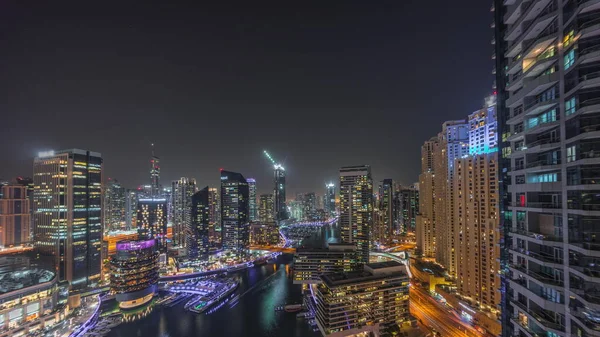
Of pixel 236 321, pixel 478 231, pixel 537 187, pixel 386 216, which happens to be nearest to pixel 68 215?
pixel 236 321

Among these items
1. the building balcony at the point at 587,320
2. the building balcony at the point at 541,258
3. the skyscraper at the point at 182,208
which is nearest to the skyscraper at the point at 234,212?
the skyscraper at the point at 182,208

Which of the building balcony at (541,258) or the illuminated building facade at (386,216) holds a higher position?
the building balcony at (541,258)

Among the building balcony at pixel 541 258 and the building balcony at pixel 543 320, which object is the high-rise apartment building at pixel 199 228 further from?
the building balcony at pixel 541 258

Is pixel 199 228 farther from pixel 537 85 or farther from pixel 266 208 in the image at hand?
pixel 537 85

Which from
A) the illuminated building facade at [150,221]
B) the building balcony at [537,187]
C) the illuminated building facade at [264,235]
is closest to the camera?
the building balcony at [537,187]

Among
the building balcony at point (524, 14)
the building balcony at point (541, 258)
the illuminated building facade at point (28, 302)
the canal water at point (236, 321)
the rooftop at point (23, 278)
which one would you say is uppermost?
the building balcony at point (524, 14)

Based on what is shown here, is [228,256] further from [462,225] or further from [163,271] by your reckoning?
[462,225]

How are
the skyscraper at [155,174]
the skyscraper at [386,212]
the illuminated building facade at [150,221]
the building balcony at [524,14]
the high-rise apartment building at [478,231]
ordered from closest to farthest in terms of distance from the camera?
the building balcony at [524,14] → the high-rise apartment building at [478,231] → the illuminated building facade at [150,221] → the skyscraper at [386,212] → the skyscraper at [155,174]

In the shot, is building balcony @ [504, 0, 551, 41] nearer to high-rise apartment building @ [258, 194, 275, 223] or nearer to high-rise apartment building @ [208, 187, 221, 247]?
high-rise apartment building @ [208, 187, 221, 247]
